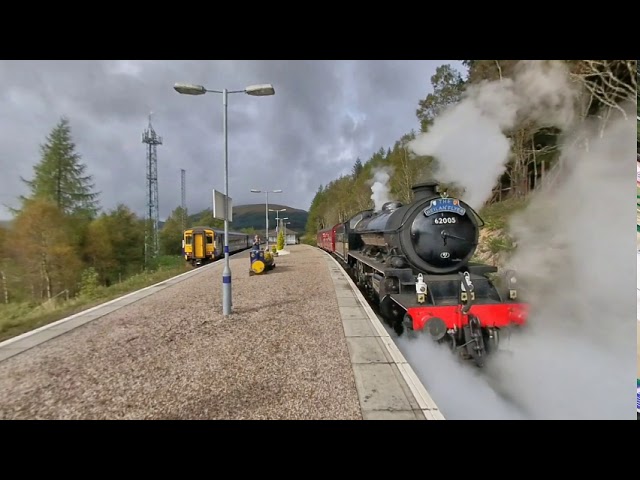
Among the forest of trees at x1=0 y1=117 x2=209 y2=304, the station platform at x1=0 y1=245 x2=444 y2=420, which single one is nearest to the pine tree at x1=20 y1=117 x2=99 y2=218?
the forest of trees at x1=0 y1=117 x2=209 y2=304

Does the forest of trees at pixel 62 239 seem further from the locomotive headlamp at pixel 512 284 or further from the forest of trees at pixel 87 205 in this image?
the locomotive headlamp at pixel 512 284

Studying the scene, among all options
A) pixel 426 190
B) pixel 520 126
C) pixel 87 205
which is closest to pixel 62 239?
pixel 87 205

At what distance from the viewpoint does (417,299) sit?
476cm

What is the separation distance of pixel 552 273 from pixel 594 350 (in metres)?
2.89

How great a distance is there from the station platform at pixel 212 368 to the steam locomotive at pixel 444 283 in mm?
764

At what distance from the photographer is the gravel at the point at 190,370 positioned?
3.00 meters

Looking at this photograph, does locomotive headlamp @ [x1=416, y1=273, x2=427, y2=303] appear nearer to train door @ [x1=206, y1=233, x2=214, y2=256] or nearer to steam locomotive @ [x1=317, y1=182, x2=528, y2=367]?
steam locomotive @ [x1=317, y1=182, x2=528, y2=367]

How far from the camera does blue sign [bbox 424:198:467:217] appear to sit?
214 inches

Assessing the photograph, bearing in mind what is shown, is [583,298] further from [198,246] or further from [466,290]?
[198,246]

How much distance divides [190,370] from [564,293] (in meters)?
7.71

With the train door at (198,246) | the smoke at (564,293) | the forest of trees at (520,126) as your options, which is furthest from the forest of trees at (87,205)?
the train door at (198,246)

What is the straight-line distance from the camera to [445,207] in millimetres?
5438

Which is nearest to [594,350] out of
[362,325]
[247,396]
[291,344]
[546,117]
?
[362,325]

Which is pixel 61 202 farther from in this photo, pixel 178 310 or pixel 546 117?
pixel 546 117
